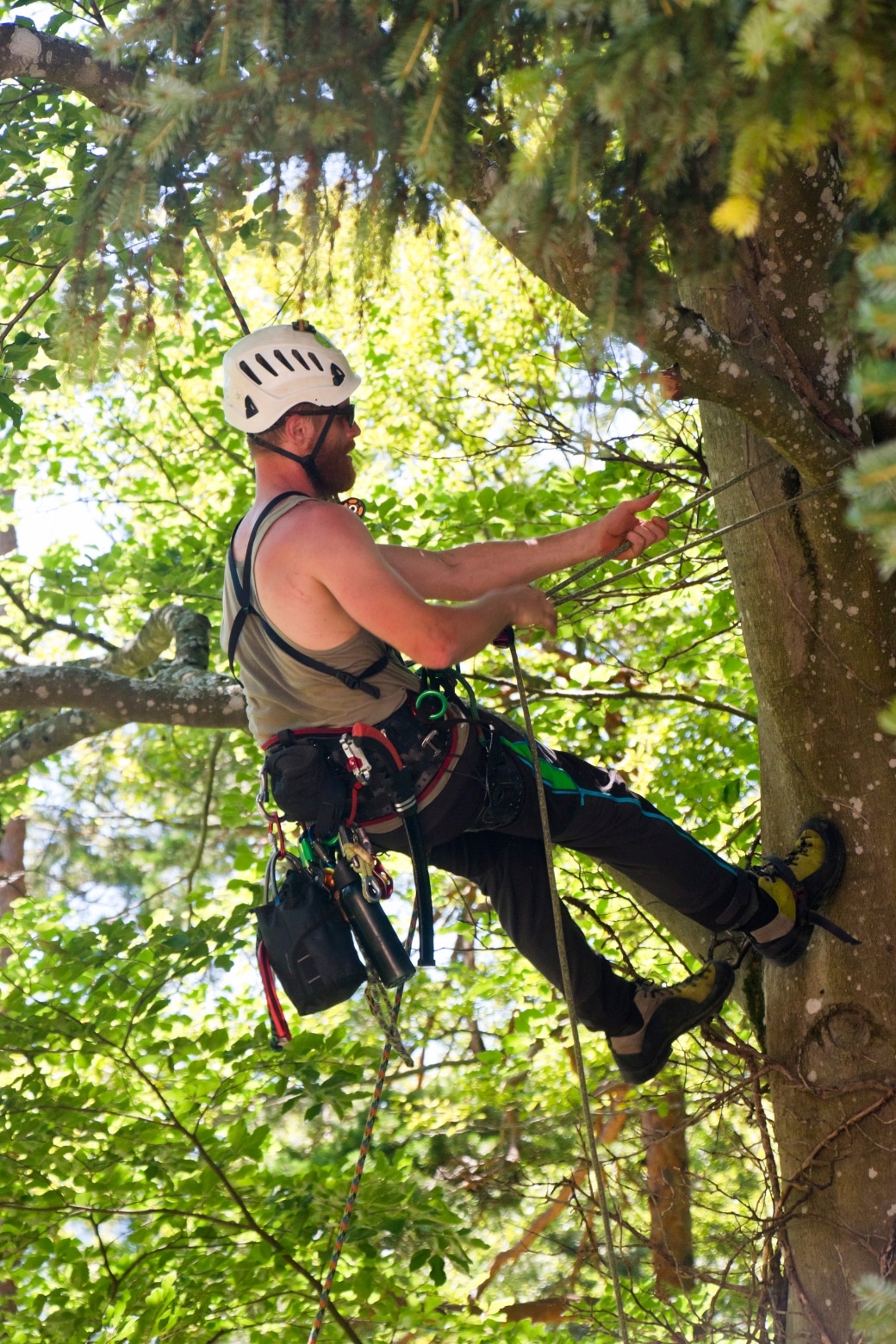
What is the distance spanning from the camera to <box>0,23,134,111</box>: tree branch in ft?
8.56

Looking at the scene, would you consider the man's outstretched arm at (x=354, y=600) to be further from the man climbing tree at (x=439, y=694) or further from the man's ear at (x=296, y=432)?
the man's ear at (x=296, y=432)

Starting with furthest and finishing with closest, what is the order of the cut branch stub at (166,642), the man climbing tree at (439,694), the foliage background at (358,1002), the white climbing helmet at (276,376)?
the cut branch stub at (166,642) < the foliage background at (358,1002) < the white climbing helmet at (276,376) < the man climbing tree at (439,694)

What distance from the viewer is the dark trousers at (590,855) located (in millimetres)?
3145

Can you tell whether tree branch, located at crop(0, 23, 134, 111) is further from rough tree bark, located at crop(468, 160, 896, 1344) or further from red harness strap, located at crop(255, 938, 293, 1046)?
red harness strap, located at crop(255, 938, 293, 1046)

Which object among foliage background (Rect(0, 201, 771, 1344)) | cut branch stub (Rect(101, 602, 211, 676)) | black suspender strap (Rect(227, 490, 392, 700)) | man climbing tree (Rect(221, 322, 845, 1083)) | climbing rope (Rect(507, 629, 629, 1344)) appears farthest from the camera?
cut branch stub (Rect(101, 602, 211, 676))

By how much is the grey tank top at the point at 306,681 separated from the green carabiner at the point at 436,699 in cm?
4

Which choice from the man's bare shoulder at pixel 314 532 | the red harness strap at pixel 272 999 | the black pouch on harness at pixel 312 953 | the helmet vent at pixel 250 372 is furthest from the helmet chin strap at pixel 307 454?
the red harness strap at pixel 272 999

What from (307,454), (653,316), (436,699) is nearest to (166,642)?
(307,454)

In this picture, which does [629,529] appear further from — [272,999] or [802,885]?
[272,999]

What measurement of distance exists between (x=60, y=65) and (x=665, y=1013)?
8.74 ft

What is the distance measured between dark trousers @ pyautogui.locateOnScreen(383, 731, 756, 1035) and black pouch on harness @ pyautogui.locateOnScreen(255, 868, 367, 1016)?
0.26 metres

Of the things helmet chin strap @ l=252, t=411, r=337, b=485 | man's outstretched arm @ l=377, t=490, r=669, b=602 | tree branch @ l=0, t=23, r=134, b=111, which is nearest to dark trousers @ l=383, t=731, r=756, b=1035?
man's outstretched arm @ l=377, t=490, r=669, b=602

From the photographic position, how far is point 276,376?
3000 millimetres

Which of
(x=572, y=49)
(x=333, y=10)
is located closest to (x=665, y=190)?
(x=572, y=49)
